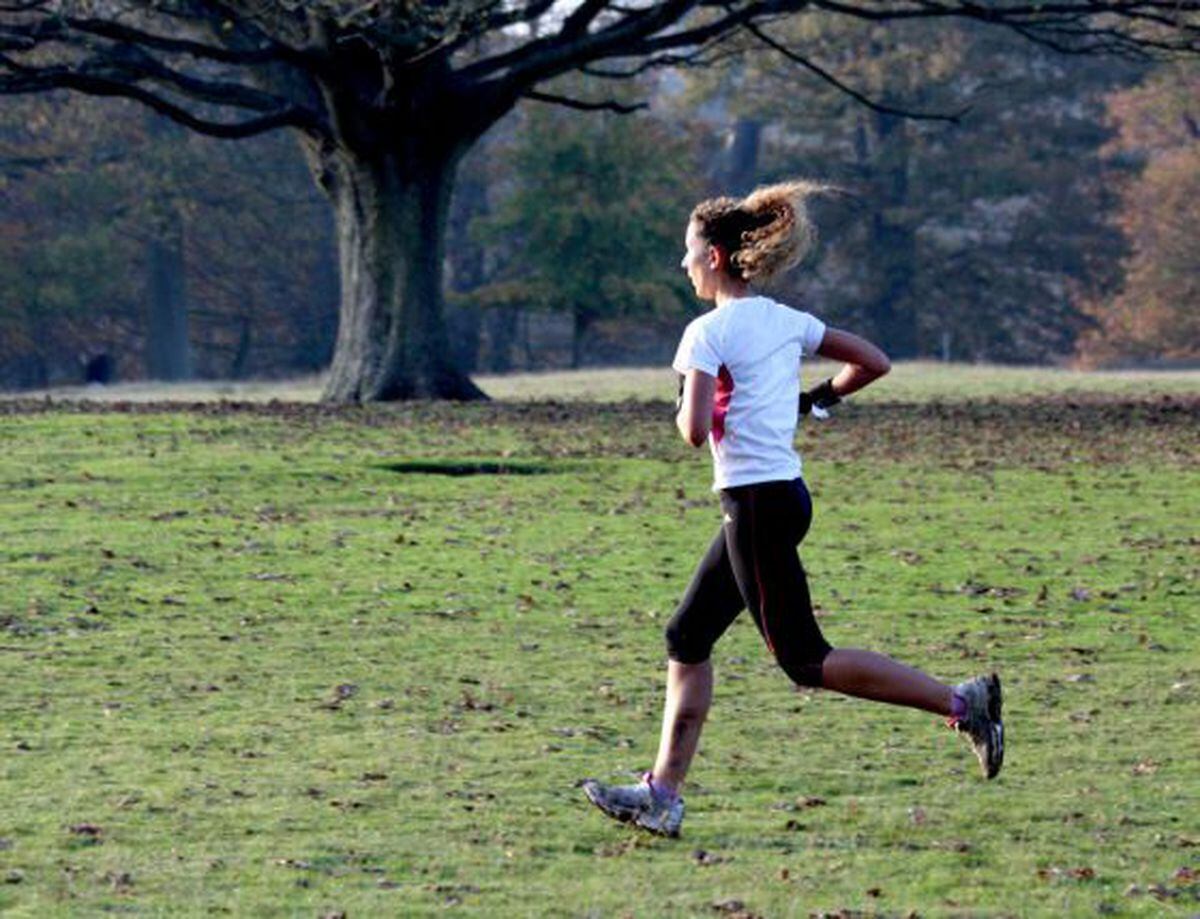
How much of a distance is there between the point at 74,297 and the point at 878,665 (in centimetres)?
4944

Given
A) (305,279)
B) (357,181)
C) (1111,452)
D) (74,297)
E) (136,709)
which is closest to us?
(136,709)

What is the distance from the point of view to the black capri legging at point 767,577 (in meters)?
6.93

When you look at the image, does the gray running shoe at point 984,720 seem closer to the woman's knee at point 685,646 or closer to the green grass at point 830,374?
the woman's knee at point 685,646

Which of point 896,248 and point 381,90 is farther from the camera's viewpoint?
point 896,248

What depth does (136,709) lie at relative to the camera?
369 inches

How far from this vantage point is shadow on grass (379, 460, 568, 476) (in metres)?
19.5

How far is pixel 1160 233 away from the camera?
182 ft

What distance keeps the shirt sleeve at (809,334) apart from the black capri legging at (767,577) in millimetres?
427

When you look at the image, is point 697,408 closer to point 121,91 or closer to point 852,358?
point 852,358

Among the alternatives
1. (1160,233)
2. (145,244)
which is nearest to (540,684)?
(1160,233)

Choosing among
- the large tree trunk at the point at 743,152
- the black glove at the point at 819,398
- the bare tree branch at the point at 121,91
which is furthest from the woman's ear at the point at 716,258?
the large tree trunk at the point at 743,152

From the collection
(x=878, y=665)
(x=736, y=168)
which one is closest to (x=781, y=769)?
(x=878, y=665)

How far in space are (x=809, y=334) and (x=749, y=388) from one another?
31cm

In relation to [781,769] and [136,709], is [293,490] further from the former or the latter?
[781,769]
